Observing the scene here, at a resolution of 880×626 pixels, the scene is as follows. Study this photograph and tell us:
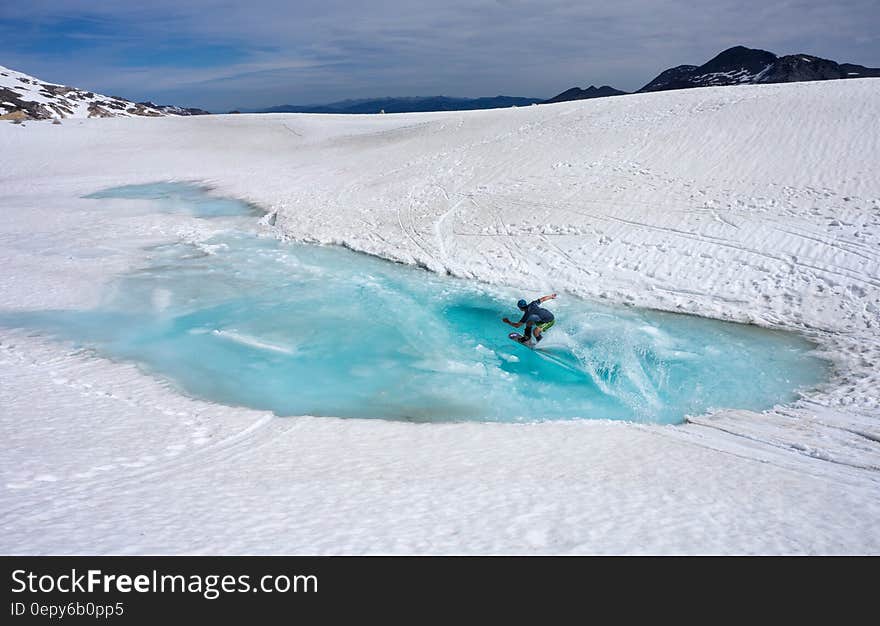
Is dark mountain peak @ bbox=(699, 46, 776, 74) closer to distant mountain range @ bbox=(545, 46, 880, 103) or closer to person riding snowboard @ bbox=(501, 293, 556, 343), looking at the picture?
distant mountain range @ bbox=(545, 46, 880, 103)

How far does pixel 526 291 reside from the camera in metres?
12.0

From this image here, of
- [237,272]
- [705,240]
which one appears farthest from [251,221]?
[705,240]

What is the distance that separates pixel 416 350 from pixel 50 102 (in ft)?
243

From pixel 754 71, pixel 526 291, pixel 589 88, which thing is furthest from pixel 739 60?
pixel 526 291

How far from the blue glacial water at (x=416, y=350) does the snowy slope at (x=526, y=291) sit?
621mm

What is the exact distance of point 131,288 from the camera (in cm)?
1193

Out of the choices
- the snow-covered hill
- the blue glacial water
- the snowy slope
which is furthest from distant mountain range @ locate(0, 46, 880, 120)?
the blue glacial water

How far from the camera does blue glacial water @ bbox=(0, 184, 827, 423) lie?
7.80m

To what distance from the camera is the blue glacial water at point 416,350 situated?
25.6 feet

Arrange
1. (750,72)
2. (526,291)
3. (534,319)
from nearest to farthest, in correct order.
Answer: (534,319) → (526,291) → (750,72)

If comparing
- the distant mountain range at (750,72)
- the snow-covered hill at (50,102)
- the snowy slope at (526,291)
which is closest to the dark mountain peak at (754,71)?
the distant mountain range at (750,72)

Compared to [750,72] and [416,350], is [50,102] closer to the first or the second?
[416,350]

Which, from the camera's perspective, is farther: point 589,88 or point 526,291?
point 589,88

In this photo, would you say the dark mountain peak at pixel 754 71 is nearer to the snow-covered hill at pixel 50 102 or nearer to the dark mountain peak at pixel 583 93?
the dark mountain peak at pixel 583 93
